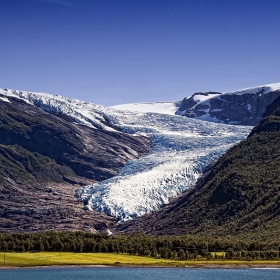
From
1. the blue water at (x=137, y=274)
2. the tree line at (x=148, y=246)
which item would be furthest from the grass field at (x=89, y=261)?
the tree line at (x=148, y=246)

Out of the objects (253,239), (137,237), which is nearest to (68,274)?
(137,237)

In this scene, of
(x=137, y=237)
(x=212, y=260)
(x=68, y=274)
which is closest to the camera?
(x=68, y=274)

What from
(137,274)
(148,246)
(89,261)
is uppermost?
(148,246)

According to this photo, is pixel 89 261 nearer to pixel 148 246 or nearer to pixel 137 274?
pixel 148 246

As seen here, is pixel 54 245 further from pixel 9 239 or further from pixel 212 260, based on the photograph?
pixel 212 260

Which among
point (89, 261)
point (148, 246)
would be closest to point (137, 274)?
point (89, 261)

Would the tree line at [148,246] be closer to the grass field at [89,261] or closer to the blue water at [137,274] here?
the grass field at [89,261]
